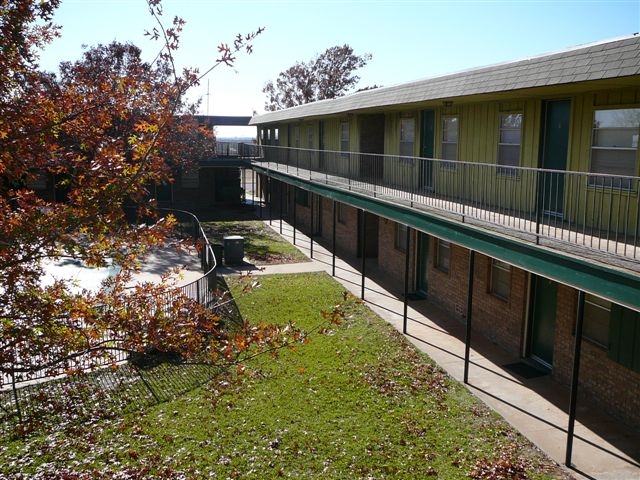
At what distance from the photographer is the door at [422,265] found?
17.5 m

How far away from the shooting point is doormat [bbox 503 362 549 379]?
11734 mm

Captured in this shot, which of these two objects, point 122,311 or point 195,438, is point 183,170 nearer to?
point 195,438

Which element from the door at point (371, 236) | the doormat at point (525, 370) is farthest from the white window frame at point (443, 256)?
the door at point (371, 236)

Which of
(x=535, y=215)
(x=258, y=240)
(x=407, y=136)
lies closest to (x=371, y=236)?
(x=407, y=136)

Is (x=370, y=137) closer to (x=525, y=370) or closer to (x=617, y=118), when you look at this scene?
(x=525, y=370)

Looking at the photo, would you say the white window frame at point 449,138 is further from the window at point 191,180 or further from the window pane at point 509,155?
the window at point 191,180

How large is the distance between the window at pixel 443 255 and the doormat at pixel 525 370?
13.6 feet

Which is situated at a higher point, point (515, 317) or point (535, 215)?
point (535, 215)

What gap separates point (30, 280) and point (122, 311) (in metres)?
0.90

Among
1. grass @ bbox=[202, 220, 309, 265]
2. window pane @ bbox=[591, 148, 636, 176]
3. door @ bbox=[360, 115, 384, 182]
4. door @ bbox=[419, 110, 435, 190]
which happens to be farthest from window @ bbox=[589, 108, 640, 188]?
grass @ bbox=[202, 220, 309, 265]

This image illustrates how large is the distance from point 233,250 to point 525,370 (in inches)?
495

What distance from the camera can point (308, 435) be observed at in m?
9.12

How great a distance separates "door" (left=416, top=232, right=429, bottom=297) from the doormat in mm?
5326

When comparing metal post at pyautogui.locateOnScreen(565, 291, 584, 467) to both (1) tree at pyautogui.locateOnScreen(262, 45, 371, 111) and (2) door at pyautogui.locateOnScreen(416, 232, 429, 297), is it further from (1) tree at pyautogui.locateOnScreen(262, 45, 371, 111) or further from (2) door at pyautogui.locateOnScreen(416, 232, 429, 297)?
(1) tree at pyautogui.locateOnScreen(262, 45, 371, 111)
